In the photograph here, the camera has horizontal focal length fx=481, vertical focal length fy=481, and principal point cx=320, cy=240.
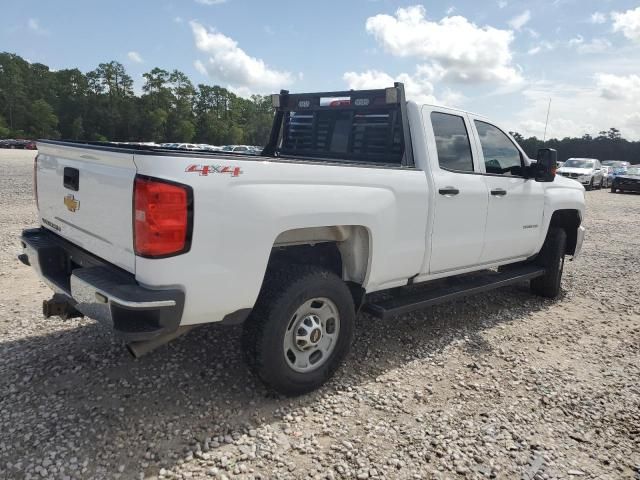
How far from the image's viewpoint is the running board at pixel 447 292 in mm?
3734

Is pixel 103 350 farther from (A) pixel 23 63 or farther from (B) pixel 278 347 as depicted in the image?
(A) pixel 23 63

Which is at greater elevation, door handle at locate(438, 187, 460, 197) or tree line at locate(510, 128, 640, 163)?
tree line at locate(510, 128, 640, 163)

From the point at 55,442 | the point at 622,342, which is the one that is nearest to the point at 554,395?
the point at 622,342

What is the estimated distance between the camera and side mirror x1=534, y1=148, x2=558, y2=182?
15.7 ft

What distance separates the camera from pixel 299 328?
3.20m

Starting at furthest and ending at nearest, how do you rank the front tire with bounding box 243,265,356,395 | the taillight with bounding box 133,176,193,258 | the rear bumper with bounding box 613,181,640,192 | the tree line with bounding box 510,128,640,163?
the tree line with bounding box 510,128,640,163
the rear bumper with bounding box 613,181,640,192
the front tire with bounding box 243,265,356,395
the taillight with bounding box 133,176,193,258

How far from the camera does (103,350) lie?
380 cm

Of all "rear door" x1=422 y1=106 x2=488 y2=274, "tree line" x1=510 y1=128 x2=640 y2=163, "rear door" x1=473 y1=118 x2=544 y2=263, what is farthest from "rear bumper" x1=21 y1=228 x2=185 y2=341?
"tree line" x1=510 y1=128 x2=640 y2=163

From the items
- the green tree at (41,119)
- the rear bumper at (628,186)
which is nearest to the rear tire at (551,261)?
the rear bumper at (628,186)

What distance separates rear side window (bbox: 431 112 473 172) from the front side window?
0.29 meters

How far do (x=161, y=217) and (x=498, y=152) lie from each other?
359 cm

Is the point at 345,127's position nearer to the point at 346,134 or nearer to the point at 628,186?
the point at 346,134

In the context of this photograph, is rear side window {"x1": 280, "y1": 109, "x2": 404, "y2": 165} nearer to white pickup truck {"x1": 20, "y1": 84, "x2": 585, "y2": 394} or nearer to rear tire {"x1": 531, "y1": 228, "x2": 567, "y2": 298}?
white pickup truck {"x1": 20, "y1": 84, "x2": 585, "y2": 394}

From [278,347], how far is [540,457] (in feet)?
5.53
